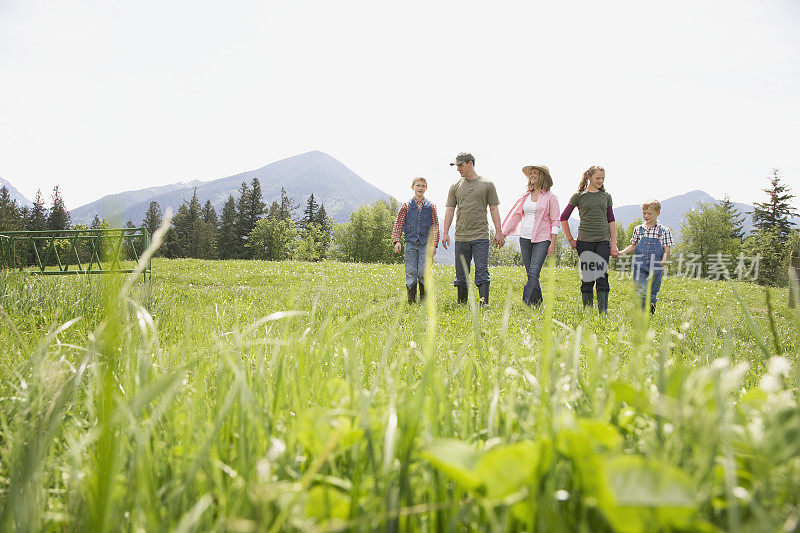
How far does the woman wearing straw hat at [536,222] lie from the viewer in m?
8.20

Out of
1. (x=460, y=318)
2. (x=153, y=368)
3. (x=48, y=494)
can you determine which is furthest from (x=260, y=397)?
(x=460, y=318)

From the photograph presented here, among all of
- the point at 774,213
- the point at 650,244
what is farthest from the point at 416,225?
the point at 774,213

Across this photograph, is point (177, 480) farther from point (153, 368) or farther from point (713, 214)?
point (713, 214)

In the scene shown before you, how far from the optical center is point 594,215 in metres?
7.84

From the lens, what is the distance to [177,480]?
0.90 m

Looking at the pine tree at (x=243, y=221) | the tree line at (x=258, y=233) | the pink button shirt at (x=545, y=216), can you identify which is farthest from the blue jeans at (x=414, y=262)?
the pine tree at (x=243, y=221)

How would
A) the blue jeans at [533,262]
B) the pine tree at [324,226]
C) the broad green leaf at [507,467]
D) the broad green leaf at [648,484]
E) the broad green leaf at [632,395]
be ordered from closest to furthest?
the broad green leaf at [648,484] < the broad green leaf at [507,467] < the broad green leaf at [632,395] < the blue jeans at [533,262] < the pine tree at [324,226]

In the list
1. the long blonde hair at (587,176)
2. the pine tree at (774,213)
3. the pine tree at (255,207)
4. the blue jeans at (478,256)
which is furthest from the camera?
the pine tree at (255,207)

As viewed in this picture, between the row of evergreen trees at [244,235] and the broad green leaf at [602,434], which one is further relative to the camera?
the row of evergreen trees at [244,235]

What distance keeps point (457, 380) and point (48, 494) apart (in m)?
1.34

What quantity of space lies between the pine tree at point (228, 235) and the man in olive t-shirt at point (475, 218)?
3837 inches

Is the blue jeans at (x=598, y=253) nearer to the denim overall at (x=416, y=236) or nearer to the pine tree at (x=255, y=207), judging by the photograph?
the denim overall at (x=416, y=236)

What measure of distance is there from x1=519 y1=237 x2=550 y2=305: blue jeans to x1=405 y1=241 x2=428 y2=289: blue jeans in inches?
78.3

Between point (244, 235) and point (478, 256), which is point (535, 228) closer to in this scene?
point (478, 256)
